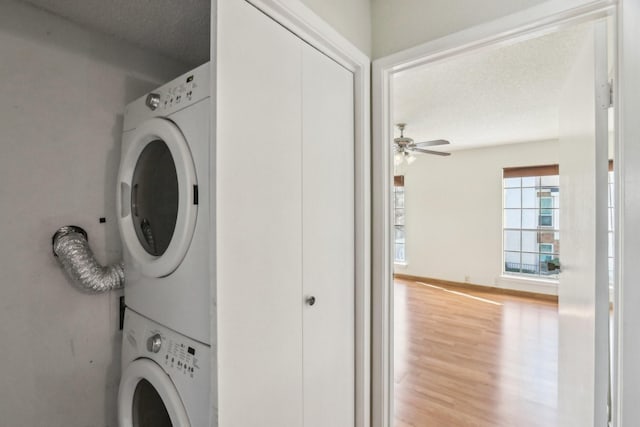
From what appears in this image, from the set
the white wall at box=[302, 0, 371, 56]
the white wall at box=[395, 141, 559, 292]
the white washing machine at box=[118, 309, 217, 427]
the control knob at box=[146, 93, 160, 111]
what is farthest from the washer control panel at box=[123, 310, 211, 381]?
the white wall at box=[395, 141, 559, 292]

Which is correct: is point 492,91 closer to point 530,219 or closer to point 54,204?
point 530,219

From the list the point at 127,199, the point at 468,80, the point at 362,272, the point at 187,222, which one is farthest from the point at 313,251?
the point at 468,80

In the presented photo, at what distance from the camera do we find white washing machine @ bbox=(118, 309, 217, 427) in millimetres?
898

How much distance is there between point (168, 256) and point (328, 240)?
2.01 ft

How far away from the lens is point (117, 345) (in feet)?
4.76

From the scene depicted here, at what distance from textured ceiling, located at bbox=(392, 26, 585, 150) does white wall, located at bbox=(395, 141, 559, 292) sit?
71 centimetres

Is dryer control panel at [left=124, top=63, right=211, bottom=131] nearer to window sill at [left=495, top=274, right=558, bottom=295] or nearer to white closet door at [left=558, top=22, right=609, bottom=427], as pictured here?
white closet door at [left=558, top=22, right=609, bottom=427]

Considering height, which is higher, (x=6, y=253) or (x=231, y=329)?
(x=6, y=253)

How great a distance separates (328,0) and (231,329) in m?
1.30

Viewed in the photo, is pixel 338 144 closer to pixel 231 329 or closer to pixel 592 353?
pixel 231 329

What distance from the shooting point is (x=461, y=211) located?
16.6 feet

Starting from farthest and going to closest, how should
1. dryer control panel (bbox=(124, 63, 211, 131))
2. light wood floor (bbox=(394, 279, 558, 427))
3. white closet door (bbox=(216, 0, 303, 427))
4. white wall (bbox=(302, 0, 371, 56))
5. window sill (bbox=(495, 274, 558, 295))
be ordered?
window sill (bbox=(495, 274, 558, 295)), light wood floor (bbox=(394, 279, 558, 427)), white wall (bbox=(302, 0, 371, 56)), dryer control panel (bbox=(124, 63, 211, 131)), white closet door (bbox=(216, 0, 303, 427))

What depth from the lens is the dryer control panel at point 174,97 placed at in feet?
3.10

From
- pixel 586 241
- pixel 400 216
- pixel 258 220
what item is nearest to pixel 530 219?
pixel 400 216
